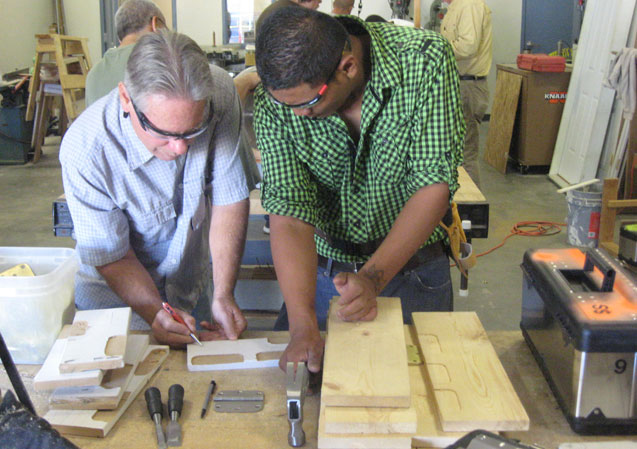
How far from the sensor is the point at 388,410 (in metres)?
1.09

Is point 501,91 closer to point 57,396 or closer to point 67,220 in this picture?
point 67,220

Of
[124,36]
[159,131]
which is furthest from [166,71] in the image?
[124,36]

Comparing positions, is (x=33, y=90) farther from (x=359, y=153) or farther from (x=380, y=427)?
(x=380, y=427)

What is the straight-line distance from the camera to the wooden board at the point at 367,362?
1.09m

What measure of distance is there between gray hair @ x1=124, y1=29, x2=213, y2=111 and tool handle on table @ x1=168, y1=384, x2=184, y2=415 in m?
0.61

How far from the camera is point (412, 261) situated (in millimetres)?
1715

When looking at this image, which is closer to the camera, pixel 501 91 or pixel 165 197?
pixel 165 197

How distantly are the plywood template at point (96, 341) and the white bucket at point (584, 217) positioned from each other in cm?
361

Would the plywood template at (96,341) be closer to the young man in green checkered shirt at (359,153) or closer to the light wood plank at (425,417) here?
the young man in green checkered shirt at (359,153)

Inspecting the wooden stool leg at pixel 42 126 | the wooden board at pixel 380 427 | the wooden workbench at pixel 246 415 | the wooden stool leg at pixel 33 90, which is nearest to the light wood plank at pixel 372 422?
the wooden board at pixel 380 427

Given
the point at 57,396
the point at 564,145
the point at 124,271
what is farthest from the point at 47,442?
the point at 564,145

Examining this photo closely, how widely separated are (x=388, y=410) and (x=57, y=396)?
2.05 ft

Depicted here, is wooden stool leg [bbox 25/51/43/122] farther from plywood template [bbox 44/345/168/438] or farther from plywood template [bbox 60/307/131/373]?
plywood template [bbox 44/345/168/438]

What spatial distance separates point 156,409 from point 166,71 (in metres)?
0.70
